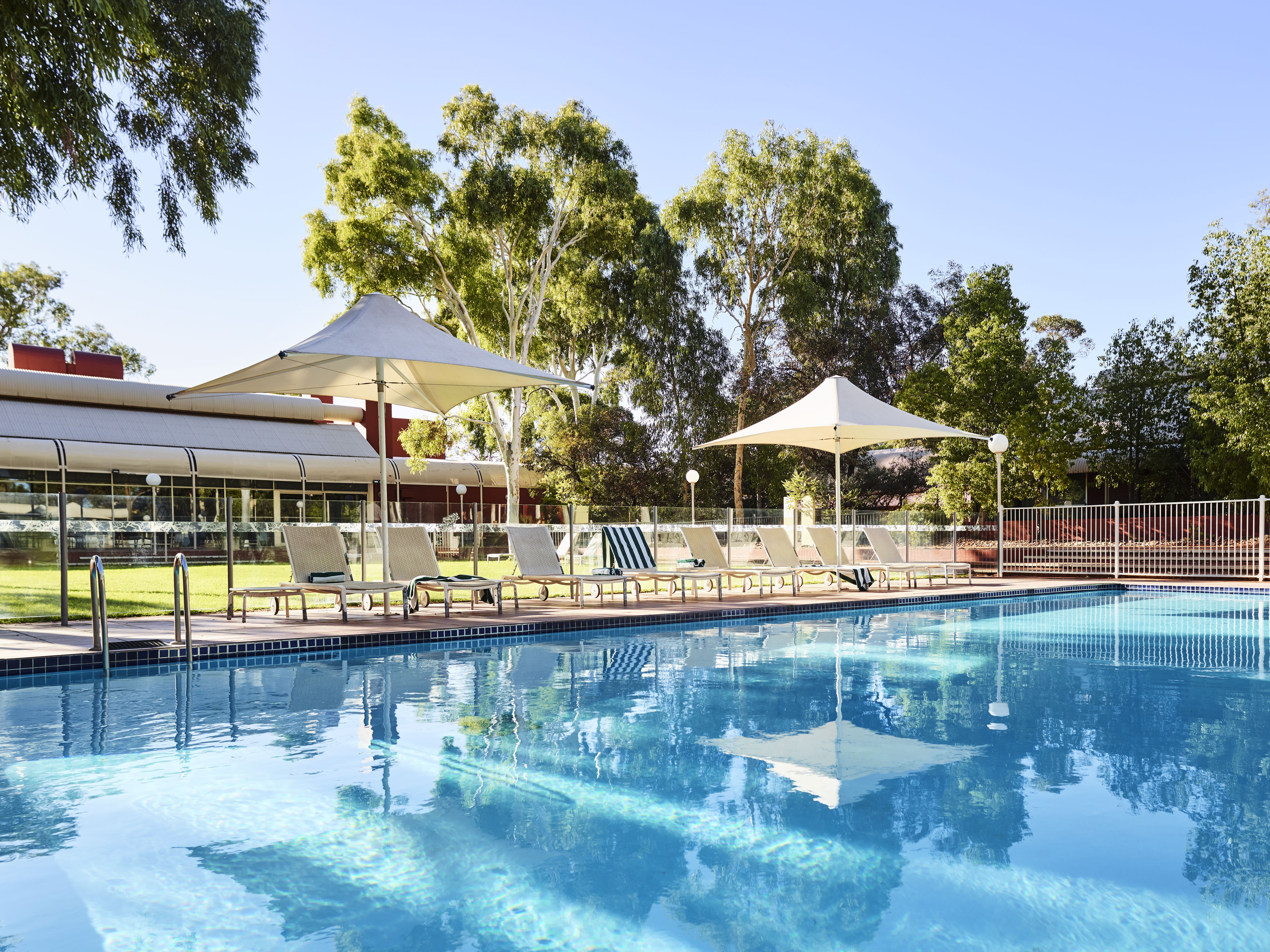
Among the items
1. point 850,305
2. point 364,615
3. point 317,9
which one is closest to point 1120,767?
point 364,615

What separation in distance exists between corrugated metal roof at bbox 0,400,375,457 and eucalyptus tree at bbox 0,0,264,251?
18.3 meters

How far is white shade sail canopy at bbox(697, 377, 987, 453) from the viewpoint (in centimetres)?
1275

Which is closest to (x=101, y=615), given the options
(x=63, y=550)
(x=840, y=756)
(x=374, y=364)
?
(x=63, y=550)

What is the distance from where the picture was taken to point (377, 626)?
30.5ft

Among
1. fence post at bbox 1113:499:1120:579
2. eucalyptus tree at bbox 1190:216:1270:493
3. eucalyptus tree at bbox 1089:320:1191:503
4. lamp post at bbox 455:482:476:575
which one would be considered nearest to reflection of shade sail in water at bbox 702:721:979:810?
lamp post at bbox 455:482:476:575

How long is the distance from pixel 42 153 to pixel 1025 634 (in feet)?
37.8

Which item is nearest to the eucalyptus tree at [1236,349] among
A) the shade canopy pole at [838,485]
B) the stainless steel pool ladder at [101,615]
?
the shade canopy pole at [838,485]

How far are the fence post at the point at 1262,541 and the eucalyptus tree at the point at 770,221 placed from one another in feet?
40.8

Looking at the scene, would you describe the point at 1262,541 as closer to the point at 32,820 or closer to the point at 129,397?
the point at 32,820

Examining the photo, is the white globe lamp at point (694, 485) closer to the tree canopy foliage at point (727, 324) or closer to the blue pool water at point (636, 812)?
the tree canopy foliage at point (727, 324)

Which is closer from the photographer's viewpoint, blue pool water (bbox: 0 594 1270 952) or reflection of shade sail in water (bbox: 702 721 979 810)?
blue pool water (bbox: 0 594 1270 952)

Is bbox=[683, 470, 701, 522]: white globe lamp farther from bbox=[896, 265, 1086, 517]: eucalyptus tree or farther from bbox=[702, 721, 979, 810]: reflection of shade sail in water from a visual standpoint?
bbox=[702, 721, 979, 810]: reflection of shade sail in water

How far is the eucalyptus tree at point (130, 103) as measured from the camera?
792 centimetres

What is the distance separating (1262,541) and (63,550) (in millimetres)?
18645
